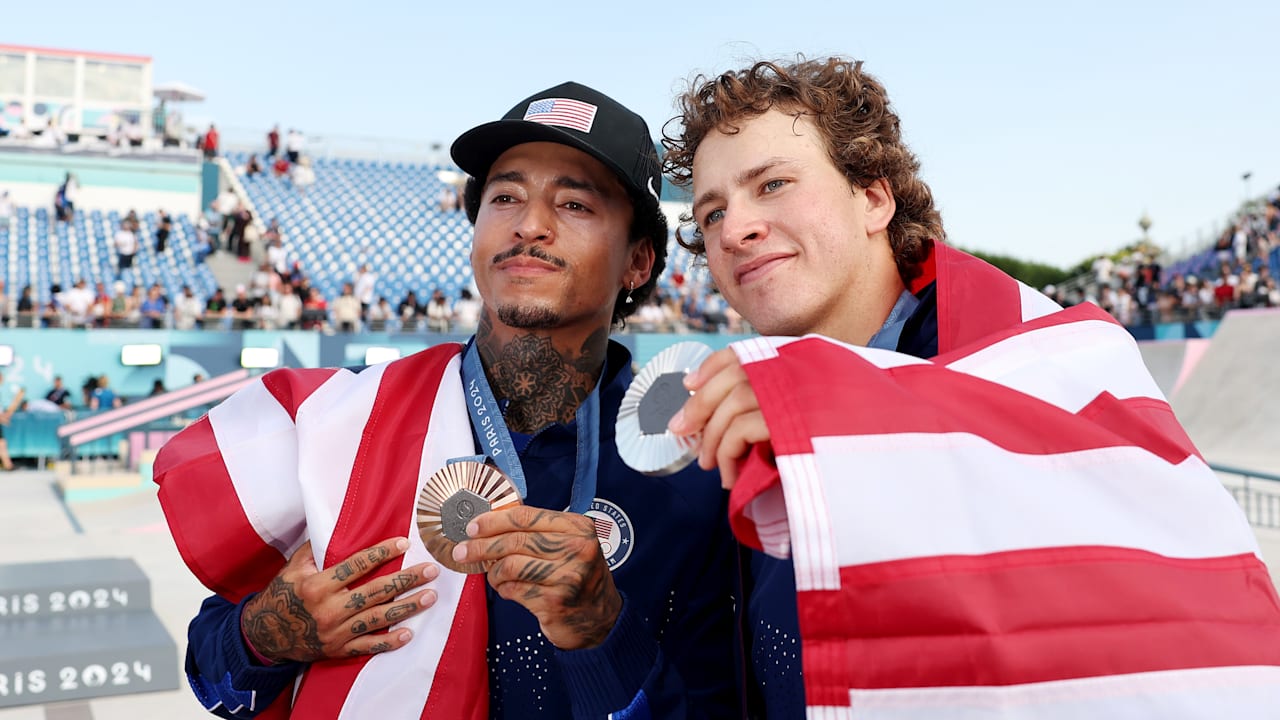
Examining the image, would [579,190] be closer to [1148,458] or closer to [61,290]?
[1148,458]

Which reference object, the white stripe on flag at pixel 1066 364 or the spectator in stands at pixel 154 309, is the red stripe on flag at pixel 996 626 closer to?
the white stripe on flag at pixel 1066 364

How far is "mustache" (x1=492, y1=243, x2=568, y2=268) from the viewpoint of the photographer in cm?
203

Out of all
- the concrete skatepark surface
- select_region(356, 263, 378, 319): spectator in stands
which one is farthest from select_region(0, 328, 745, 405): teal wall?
the concrete skatepark surface

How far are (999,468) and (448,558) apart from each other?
33.5 inches

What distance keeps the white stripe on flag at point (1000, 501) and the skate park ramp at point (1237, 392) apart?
1646 cm

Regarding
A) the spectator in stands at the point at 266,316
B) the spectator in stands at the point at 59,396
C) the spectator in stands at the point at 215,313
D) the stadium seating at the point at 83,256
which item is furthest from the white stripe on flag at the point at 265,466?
the stadium seating at the point at 83,256

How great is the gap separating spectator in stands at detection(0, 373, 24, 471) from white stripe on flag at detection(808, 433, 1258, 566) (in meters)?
17.3

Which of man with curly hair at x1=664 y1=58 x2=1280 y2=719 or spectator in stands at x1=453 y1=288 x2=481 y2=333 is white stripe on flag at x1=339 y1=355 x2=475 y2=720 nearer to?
man with curly hair at x1=664 y1=58 x2=1280 y2=719

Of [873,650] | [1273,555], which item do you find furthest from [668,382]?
[1273,555]

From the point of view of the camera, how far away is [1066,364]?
4.23 ft

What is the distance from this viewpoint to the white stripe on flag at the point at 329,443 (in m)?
1.79

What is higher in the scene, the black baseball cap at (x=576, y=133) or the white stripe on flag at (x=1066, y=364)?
the black baseball cap at (x=576, y=133)

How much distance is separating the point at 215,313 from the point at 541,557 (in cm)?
1696

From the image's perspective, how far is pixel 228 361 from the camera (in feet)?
55.0
